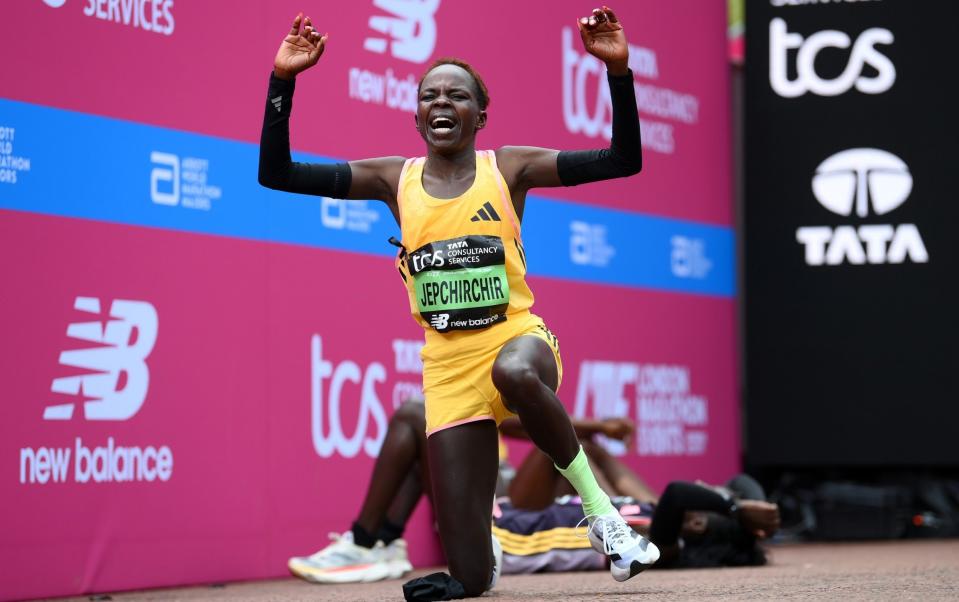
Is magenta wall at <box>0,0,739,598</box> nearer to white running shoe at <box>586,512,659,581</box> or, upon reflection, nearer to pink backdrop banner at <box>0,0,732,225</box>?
pink backdrop banner at <box>0,0,732,225</box>

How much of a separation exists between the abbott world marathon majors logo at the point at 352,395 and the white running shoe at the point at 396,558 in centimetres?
62

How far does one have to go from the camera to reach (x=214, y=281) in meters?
6.30

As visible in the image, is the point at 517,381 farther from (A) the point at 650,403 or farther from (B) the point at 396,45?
(A) the point at 650,403

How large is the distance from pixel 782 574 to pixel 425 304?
2134 mm

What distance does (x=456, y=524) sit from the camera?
15.1 feet

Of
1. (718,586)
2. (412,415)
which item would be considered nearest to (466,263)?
(718,586)

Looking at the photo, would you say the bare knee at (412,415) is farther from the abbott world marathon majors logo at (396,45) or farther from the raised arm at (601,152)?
the abbott world marathon majors logo at (396,45)

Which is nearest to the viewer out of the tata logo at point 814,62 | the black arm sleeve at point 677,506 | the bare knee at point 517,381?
the bare knee at point 517,381

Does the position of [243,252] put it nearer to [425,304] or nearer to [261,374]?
[261,374]

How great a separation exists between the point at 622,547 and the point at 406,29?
11.8 ft

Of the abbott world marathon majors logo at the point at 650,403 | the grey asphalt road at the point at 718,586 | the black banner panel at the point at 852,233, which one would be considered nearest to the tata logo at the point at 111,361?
the grey asphalt road at the point at 718,586

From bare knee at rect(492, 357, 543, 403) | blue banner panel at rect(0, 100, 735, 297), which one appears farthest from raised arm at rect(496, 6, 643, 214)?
blue banner panel at rect(0, 100, 735, 297)

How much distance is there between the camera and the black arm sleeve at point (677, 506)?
6.13m

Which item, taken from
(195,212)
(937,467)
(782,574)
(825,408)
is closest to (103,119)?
(195,212)
